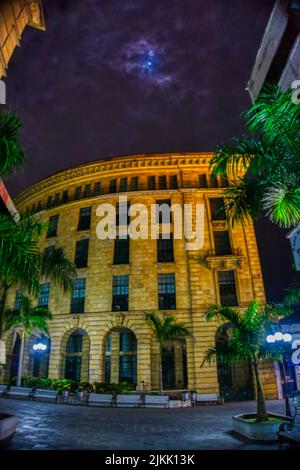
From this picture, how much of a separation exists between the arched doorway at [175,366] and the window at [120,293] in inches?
203

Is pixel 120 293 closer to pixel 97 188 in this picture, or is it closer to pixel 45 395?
pixel 45 395

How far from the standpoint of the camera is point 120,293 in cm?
2555

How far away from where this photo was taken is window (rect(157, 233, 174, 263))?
25986 millimetres

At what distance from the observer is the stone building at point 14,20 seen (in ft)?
29.2

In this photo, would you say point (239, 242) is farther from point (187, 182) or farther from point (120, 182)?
point (120, 182)

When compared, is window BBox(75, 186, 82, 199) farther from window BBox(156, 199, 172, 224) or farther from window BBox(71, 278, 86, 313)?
window BBox(71, 278, 86, 313)

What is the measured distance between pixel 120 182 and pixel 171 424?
2217 cm

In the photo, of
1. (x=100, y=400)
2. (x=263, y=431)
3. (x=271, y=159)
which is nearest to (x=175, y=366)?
(x=100, y=400)

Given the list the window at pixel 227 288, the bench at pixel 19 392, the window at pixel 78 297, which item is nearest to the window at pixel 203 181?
the window at pixel 227 288

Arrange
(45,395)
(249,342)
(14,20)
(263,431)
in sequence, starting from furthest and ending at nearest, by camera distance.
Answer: (45,395) → (249,342) → (14,20) → (263,431)

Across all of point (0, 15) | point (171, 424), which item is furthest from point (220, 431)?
point (0, 15)

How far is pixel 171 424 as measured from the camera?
36.3ft

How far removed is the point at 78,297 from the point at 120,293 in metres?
3.83

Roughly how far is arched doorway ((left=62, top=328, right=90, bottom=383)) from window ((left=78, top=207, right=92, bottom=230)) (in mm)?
9364
